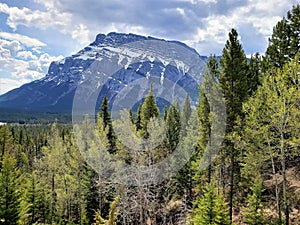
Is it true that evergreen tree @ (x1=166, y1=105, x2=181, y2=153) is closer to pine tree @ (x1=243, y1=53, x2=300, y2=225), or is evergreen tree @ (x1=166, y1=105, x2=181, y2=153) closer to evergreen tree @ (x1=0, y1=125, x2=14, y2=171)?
pine tree @ (x1=243, y1=53, x2=300, y2=225)

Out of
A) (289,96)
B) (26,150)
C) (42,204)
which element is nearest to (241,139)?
(289,96)

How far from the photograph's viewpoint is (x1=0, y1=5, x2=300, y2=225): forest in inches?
634

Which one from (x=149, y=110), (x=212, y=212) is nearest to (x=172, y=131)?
(x=149, y=110)

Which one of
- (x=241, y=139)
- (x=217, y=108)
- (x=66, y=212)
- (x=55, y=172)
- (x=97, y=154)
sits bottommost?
(x=66, y=212)

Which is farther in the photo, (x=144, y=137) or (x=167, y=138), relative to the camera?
(x=167, y=138)

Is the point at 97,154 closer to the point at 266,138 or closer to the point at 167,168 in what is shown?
the point at 167,168

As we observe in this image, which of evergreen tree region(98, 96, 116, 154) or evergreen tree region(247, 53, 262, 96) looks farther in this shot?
evergreen tree region(98, 96, 116, 154)

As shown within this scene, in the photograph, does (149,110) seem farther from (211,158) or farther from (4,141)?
(4,141)

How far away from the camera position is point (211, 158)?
21891mm

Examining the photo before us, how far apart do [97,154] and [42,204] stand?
388 inches

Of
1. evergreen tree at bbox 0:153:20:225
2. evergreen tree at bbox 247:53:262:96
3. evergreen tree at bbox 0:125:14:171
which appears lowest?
evergreen tree at bbox 0:153:20:225

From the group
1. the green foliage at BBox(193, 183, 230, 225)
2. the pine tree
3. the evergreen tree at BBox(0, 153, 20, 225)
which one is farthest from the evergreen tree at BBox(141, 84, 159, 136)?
the green foliage at BBox(193, 183, 230, 225)

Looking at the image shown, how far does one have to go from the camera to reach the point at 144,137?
2784 centimetres

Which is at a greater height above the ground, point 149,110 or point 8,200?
point 149,110
